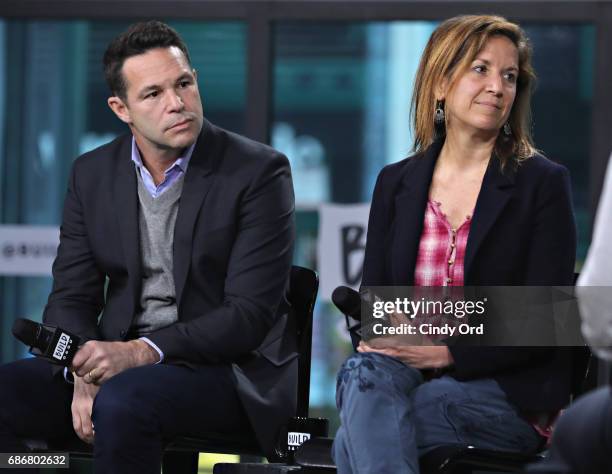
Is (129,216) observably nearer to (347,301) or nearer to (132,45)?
(132,45)

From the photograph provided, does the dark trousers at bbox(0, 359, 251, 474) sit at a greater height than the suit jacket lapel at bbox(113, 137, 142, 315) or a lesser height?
lesser

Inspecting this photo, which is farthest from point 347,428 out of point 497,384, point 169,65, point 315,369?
point 315,369

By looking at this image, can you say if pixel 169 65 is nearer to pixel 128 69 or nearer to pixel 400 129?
pixel 128 69

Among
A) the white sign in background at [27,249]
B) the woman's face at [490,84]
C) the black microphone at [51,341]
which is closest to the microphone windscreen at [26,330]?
the black microphone at [51,341]

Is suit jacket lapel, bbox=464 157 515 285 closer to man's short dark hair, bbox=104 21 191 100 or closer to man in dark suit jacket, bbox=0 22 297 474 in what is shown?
man in dark suit jacket, bbox=0 22 297 474

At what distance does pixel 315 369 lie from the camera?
556 centimetres

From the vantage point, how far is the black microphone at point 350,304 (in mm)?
3133

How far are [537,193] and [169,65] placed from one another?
1200mm

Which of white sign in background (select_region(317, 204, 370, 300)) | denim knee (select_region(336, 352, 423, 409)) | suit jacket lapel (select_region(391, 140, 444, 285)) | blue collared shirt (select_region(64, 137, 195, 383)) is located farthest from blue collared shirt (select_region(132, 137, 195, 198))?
white sign in background (select_region(317, 204, 370, 300))

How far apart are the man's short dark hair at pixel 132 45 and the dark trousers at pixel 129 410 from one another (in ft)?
2.93

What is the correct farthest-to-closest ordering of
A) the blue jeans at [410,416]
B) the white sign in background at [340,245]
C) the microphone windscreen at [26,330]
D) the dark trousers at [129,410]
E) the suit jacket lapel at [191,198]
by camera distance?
the white sign in background at [340,245] → the suit jacket lapel at [191,198] → the microphone windscreen at [26,330] → the dark trousers at [129,410] → the blue jeans at [410,416]

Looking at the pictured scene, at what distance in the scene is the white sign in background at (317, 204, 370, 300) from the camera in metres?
5.37

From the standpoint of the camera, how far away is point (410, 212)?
10.7 ft

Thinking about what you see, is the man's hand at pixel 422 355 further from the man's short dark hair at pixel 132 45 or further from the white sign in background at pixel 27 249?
the white sign in background at pixel 27 249
